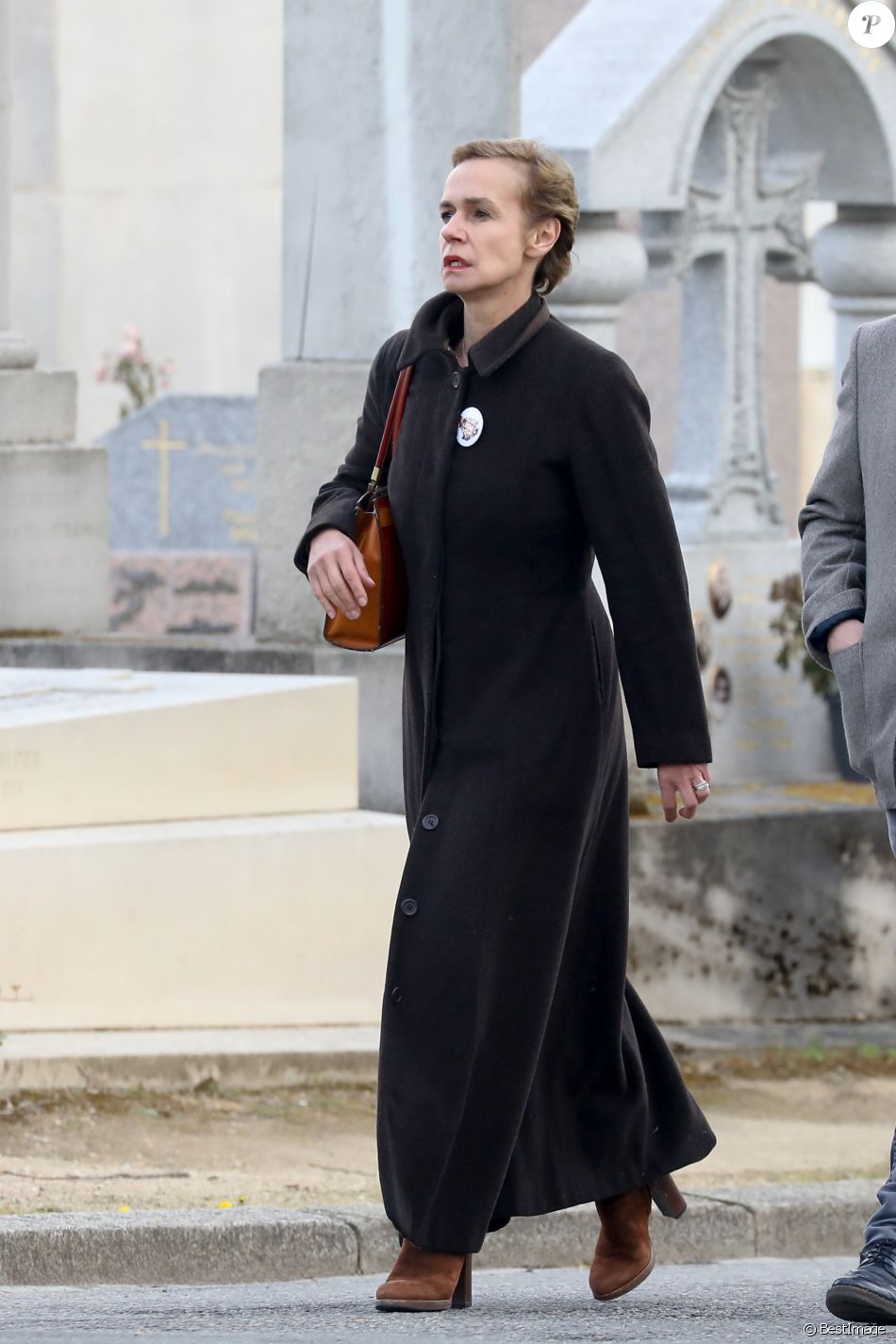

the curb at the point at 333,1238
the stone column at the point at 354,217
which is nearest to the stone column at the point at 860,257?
the stone column at the point at 354,217

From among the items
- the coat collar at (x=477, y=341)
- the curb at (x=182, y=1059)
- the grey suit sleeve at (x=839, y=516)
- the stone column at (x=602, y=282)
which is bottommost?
the curb at (x=182, y=1059)

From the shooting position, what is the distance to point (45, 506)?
33.7ft

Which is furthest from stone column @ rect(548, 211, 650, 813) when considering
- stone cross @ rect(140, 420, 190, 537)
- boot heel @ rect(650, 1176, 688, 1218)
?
stone cross @ rect(140, 420, 190, 537)

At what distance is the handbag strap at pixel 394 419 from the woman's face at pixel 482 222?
0.21 meters

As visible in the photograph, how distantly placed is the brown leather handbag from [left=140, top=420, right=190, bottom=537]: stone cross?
1038 cm

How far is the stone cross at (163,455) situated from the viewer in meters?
14.8

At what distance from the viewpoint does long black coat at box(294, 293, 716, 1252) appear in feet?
14.2

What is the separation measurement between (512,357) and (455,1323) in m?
1.53

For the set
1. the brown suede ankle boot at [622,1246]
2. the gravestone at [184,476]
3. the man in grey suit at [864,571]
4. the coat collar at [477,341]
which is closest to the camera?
the man in grey suit at [864,571]

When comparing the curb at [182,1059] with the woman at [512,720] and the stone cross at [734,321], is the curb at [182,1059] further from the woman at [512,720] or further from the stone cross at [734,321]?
the stone cross at [734,321]

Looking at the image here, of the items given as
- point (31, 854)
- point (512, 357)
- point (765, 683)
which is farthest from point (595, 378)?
point (765, 683)

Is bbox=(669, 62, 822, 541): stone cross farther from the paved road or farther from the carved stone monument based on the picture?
the paved road

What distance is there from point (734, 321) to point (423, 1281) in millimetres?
6576

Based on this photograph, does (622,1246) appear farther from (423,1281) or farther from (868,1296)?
(868,1296)
